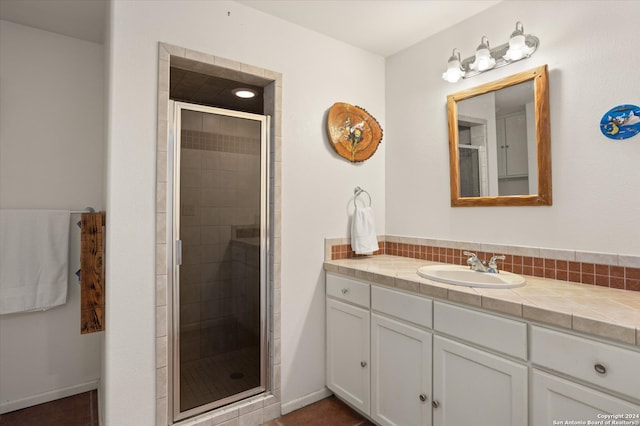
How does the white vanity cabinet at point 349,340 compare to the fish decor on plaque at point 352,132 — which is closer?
the white vanity cabinet at point 349,340

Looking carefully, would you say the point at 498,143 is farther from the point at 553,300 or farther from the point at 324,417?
the point at 324,417

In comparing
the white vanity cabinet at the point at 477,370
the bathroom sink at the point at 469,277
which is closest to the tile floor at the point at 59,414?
the white vanity cabinet at the point at 477,370

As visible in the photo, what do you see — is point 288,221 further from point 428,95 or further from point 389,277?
point 428,95

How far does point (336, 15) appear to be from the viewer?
7.20 feet

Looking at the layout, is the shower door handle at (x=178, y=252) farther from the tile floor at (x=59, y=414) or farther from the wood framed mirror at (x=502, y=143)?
the wood framed mirror at (x=502, y=143)

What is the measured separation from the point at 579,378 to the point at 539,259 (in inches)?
32.0

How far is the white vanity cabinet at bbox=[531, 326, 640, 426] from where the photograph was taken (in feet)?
3.62

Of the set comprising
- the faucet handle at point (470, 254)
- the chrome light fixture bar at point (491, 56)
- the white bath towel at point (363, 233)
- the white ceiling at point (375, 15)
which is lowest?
the faucet handle at point (470, 254)

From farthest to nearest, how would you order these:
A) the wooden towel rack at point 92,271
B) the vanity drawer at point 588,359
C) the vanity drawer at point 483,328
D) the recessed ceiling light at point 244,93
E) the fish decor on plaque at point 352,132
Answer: the recessed ceiling light at point 244,93 → the fish decor on plaque at point 352,132 → the wooden towel rack at point 92,271 → the vanity drawer at point 483,328 → the vanity drawer at point 588,359

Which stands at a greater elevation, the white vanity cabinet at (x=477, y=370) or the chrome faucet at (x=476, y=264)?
the chrome faucet at (x=476, y=264)

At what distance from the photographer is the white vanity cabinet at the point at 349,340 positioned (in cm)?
208

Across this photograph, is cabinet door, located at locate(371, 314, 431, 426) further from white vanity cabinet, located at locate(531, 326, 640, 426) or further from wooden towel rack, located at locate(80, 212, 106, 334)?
wooden towel rack, located at locate(80, 212, 106, 334)

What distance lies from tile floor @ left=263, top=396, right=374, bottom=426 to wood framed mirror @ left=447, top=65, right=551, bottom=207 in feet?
5.04

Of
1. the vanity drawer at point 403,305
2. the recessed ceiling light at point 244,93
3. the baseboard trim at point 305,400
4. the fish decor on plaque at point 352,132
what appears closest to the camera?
the vanity drawer at point 403,305
